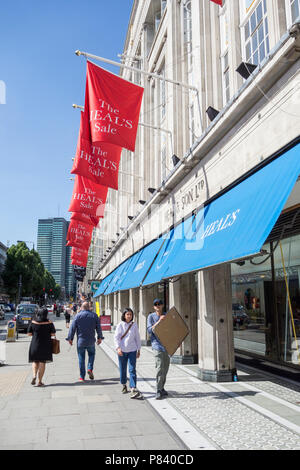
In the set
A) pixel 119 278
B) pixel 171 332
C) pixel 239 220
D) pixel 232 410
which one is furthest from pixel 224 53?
pixel 119 278

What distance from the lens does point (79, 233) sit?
2492 cm

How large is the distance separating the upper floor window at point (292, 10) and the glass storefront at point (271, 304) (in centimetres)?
500

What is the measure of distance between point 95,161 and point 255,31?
6.28 m

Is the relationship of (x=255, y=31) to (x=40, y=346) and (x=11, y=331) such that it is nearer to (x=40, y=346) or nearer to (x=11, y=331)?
(x=40, y=346)

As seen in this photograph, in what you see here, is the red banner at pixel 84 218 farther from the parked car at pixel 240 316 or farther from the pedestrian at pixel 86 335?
the pedestrian at pixel 86 335

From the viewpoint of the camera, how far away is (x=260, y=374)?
32.0 ft

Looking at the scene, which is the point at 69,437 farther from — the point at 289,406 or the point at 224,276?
the point at 224,276

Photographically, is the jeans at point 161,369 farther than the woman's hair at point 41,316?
No

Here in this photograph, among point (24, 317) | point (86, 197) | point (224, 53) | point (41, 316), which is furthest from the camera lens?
point (24, 317)

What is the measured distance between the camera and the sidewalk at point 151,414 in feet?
15.8

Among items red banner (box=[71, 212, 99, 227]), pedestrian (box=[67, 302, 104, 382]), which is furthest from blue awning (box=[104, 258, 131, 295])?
pedestrian (box=[67, 302, 104, 382])

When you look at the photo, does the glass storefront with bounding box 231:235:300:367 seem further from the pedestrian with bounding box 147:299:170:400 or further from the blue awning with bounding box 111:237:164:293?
the pedestrian with bounding box 147:299:170:400

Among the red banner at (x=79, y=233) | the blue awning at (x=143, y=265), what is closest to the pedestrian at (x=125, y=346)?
the blue awning at (x=143, y=265)
